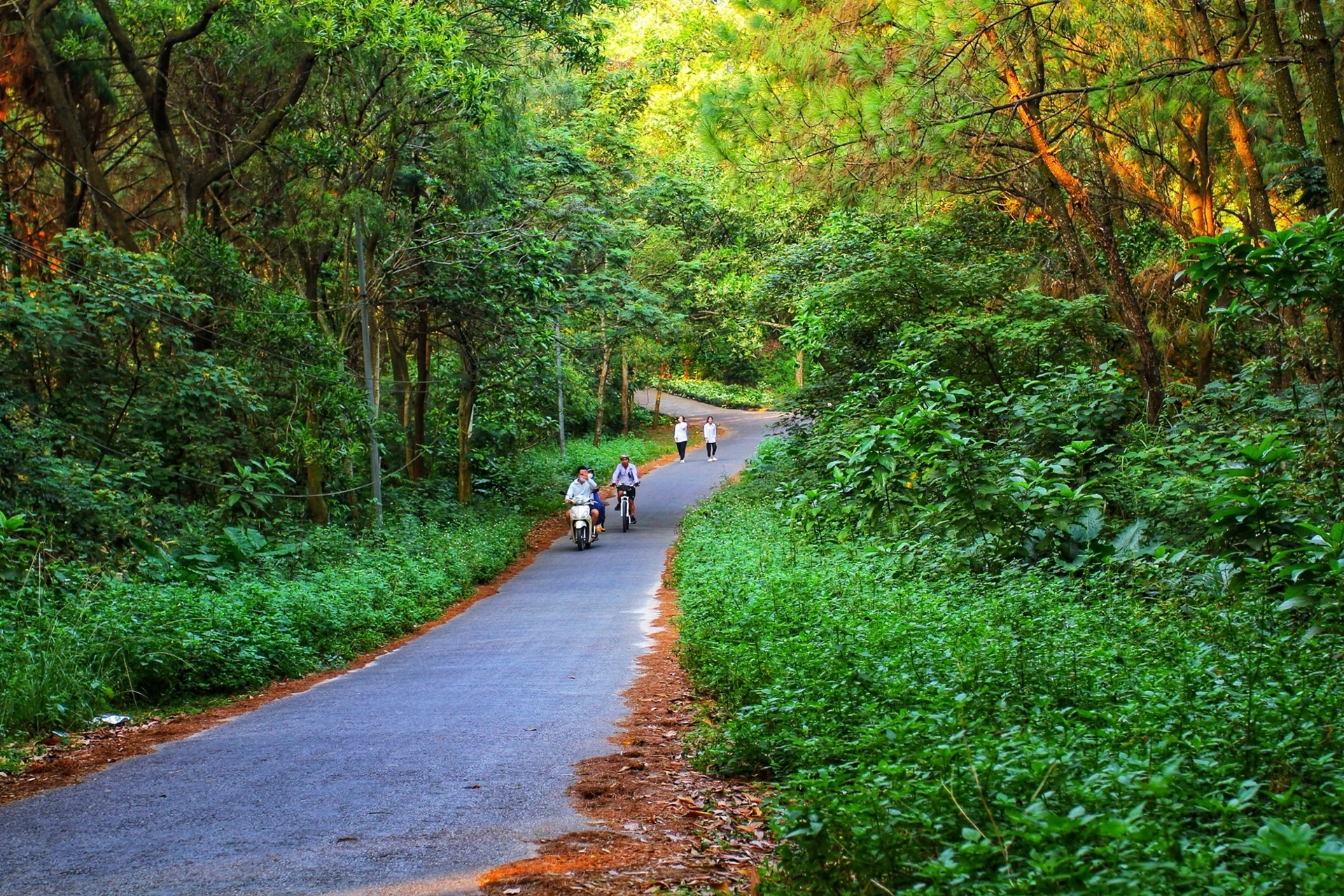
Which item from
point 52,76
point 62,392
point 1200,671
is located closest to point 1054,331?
point 1200,671

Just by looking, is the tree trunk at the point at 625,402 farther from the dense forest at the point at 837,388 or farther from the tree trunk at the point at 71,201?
the tree trunk at the point at 71,201

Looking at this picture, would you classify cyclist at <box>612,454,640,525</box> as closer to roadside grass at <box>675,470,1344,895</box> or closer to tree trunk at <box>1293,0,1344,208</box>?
roadside grass at <box>675,470,1344,895</box>

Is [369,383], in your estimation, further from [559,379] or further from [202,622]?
[559,379]

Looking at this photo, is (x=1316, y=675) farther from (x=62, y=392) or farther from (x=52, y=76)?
(x=52, y=76)

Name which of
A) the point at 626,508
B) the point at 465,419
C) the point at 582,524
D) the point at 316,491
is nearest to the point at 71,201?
the point at 316,491

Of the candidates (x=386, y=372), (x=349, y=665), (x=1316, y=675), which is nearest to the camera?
(x=1316, y=675)

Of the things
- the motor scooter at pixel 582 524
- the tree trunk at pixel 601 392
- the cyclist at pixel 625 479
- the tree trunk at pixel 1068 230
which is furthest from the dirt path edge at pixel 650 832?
the tree trunk at pixel 601 392

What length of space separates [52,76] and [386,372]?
15.0 m

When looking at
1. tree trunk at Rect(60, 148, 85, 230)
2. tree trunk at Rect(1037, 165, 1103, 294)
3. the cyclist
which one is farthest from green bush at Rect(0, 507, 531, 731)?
the cyclist

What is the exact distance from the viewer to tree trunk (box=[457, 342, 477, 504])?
25938mm

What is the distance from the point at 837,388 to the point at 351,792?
16886 millimetres

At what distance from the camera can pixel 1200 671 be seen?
5.50 meters

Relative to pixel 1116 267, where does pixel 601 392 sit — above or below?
above

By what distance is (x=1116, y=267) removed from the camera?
14.0 meters
